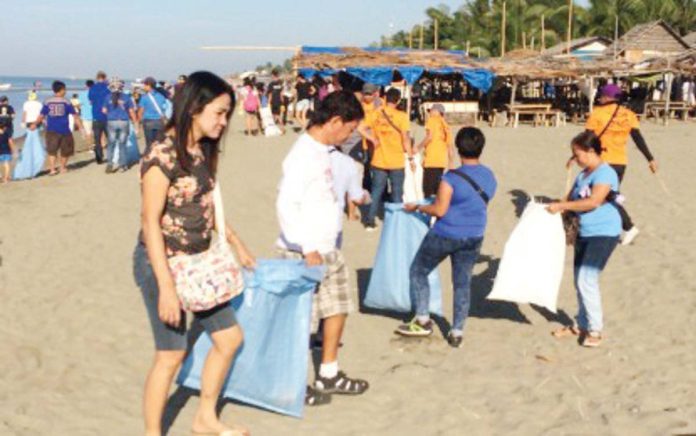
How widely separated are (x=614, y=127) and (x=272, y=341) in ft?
15.6

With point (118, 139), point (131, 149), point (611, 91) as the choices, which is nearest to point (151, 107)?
point (118, 139)

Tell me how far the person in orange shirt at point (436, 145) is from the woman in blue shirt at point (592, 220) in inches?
128

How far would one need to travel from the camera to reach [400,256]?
5352 mm

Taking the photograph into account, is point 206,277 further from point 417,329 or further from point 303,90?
point 303,90

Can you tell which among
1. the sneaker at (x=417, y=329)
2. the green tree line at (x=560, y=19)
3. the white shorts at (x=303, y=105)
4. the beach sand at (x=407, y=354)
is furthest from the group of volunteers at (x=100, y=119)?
the green tree line at (x=560, y=19)

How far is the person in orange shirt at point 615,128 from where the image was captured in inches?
278

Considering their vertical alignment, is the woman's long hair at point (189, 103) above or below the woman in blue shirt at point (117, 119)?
above

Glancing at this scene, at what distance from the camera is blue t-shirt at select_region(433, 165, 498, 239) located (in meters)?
4.66

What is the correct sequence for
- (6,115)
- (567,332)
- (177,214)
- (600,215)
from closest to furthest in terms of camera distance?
(177,214), (600,215), (567,332), (6,115)

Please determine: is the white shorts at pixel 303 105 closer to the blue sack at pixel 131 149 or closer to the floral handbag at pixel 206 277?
the blue sack at pixel 131 149

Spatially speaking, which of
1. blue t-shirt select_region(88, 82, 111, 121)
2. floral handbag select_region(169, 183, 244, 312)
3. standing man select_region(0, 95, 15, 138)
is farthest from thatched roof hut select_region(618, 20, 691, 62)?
floral handbag select_region(169, 183, 244, 312)

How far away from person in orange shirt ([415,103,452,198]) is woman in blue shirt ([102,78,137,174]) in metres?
7.02

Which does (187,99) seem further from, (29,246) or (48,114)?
(48,114)

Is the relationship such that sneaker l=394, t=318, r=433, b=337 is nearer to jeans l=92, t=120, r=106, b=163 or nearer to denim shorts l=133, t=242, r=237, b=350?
denim shorts l=133, t=242, r=237, b=350
